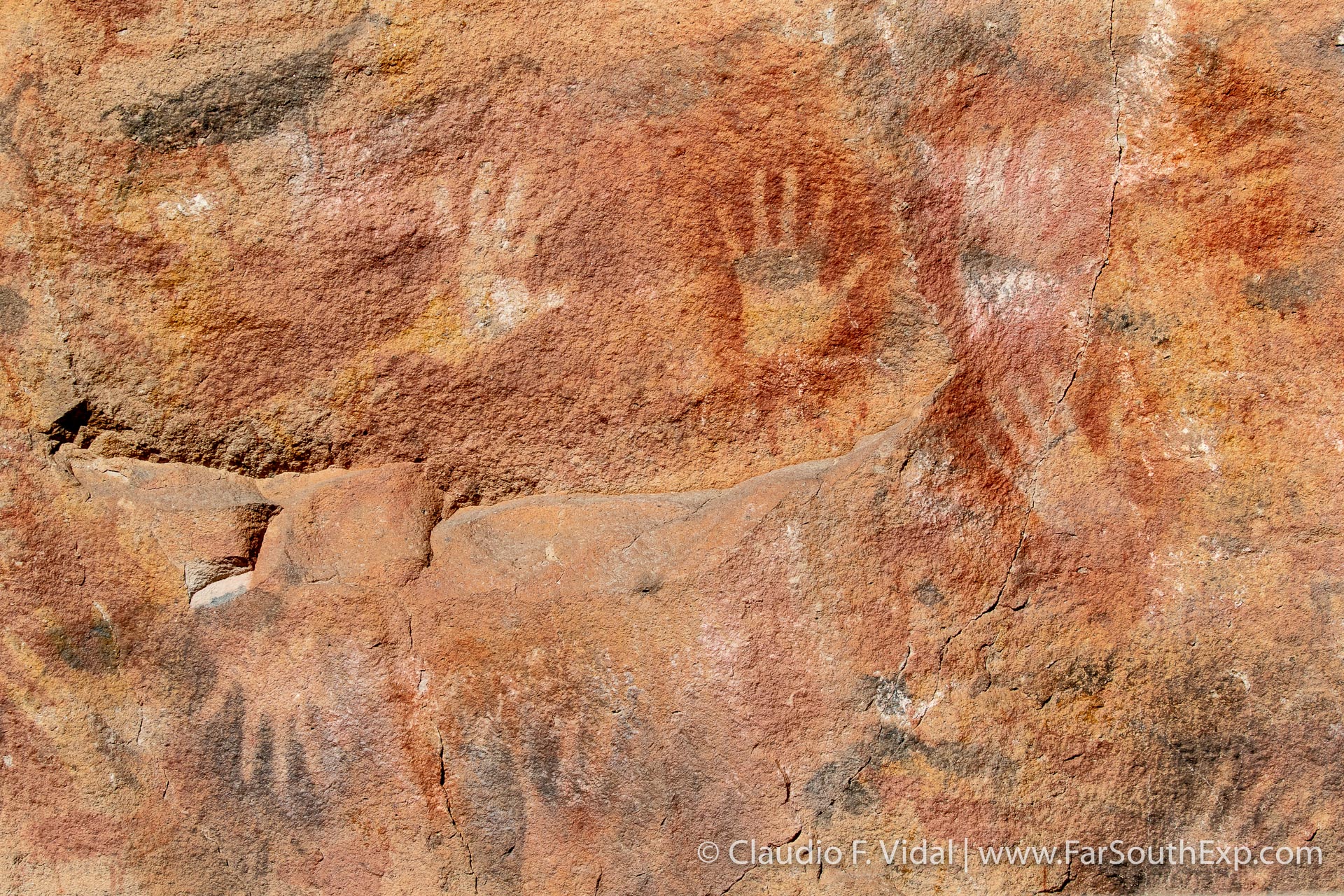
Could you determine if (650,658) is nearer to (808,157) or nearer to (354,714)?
(354,714)

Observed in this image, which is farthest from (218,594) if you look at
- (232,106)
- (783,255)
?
(783,255)

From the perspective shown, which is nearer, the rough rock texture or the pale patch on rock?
the rough rock texture

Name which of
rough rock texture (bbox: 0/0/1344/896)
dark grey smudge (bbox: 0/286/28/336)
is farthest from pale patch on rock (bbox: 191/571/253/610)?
dark grey smudge (bbox: 0/286/28/336)

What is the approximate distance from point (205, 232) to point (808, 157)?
1.35 meters

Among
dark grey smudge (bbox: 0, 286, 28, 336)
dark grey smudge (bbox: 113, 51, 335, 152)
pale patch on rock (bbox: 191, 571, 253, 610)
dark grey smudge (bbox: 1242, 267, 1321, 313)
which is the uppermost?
dark grey smudge (bbox: 113, 51, 335, 152)

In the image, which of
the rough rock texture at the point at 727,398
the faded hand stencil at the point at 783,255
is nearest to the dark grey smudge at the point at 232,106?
the rough rock texture at the point at 727,398

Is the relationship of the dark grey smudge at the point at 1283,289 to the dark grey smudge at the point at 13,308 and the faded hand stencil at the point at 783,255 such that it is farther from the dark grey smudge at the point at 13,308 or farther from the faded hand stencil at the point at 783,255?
the dark grey smudge at the point at 13,308

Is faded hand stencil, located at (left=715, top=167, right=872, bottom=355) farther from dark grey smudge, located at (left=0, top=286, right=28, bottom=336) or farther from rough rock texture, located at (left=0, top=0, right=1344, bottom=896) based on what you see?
dark grey smudge, located at (left=0, top=286, right=28, bottom=336)

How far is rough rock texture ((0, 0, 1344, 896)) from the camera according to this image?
7.05ft

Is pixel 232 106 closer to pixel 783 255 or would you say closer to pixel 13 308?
pixel 13 308

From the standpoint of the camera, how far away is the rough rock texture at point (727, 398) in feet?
7.05

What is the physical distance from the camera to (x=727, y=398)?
220cm

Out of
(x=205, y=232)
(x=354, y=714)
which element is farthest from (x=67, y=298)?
(x=354, y=714)

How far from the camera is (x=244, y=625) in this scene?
230 cm
